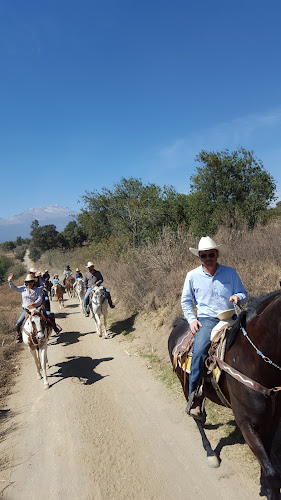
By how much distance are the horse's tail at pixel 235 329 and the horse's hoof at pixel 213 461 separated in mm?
1771

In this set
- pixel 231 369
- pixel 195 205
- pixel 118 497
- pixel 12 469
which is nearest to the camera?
pixel 231 369

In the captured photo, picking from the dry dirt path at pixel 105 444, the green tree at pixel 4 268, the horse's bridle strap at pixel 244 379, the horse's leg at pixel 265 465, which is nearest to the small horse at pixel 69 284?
the dry dirt path at pixel 105 444

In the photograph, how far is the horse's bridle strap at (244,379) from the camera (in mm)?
2719

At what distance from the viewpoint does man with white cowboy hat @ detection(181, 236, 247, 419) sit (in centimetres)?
361

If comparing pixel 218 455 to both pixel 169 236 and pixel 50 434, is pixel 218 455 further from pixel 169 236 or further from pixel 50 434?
pixel 169 236

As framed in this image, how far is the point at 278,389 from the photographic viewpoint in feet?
8.71

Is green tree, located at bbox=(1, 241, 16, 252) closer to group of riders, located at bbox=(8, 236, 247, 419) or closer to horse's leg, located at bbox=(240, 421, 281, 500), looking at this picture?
group of riders, located at bbox=(8, 236, 247, 419)

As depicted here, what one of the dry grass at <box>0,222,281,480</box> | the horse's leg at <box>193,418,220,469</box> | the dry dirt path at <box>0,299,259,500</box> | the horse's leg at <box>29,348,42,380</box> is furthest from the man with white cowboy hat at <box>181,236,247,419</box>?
the horse's leg at <box>29,348,42,380</box>

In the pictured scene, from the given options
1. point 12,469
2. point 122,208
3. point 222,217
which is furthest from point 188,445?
point 122,208

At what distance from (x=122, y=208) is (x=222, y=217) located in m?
11.3

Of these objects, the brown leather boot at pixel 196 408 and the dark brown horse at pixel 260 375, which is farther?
the brown leather boot at pixel 196 408

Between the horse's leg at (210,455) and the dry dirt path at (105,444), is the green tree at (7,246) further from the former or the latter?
the horse's leg at (210,455)

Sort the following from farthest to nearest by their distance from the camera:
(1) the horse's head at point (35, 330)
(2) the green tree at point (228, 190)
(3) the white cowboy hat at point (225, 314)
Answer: (2) the green tree at point (228, 190)
(1) the horse's head at point (35, 330)
(3) the white cowboy hat at point (225, 314)

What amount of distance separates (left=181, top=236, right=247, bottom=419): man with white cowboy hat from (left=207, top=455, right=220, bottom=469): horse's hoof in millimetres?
614
